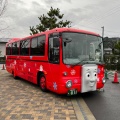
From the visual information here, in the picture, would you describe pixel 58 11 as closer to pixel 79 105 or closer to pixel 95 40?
pixel 95 40

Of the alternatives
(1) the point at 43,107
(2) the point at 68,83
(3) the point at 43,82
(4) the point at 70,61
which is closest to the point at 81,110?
(1) the point at 43,107

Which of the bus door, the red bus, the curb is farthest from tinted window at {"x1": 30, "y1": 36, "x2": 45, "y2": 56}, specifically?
the curb

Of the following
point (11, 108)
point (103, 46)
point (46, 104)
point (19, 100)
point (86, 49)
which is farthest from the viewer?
point (103, 46)

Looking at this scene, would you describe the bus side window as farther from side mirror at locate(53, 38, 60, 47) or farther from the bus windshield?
the bus windshield

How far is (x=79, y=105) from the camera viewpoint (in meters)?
6.84

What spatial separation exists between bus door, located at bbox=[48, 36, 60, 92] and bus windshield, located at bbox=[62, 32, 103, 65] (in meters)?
0.31

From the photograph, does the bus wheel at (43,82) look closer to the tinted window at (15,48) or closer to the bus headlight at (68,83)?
the bus headlight at (68,83)

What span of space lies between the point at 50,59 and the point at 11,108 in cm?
271

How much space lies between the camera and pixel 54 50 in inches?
307

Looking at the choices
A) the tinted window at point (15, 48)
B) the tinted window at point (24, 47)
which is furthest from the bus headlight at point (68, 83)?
the tinted window at point (15, 48)

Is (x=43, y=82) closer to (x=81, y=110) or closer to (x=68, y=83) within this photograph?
(x=68, y=83)

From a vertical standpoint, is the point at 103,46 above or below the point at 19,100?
above

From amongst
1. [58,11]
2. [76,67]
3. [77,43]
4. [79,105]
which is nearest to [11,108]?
[79,105]

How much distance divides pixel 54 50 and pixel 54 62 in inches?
18.8
